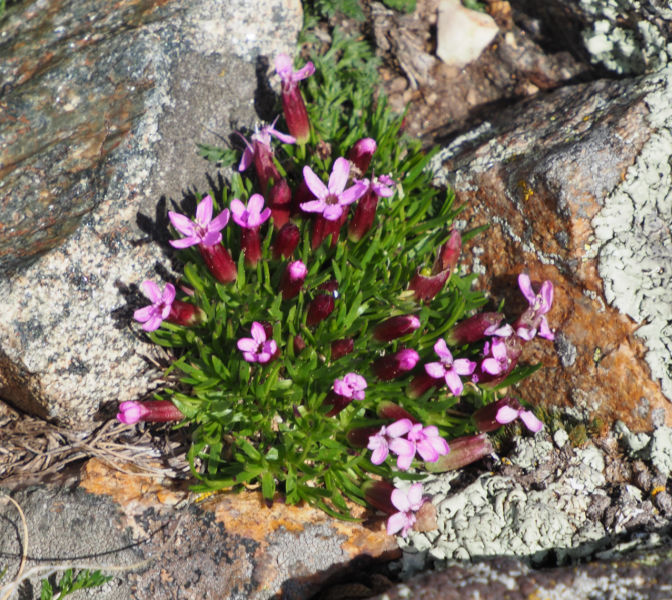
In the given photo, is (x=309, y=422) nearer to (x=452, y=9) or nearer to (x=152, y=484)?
(x=152, y=484)

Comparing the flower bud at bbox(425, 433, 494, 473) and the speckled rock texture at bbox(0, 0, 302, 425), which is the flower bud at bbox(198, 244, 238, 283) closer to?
the speckled rock texture at bbox(0, 0, 302, 425)

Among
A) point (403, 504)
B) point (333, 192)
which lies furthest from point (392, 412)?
point (333, 192)

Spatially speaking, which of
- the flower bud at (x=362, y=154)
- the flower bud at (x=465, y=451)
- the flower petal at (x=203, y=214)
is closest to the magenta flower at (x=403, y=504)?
the flower bud at (x=465, y=451)

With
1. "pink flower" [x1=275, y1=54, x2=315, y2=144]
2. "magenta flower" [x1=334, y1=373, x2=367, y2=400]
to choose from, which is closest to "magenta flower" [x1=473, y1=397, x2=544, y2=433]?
"magenta flower" [x1=334, y1=373, x2=367, y2=400]

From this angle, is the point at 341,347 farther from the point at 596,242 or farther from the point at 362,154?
the point at 596,242

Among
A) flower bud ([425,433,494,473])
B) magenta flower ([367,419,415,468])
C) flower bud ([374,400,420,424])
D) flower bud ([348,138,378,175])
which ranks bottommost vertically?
flower bud ([425,433,494,473])

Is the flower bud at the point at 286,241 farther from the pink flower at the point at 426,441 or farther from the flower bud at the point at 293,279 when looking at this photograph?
the pink flower at the point at 426,441

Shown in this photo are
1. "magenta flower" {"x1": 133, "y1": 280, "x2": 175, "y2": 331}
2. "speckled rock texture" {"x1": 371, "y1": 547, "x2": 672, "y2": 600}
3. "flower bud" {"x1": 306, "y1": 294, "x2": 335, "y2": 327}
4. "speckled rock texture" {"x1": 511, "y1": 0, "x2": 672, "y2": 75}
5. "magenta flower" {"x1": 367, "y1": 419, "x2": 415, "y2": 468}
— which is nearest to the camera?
"speckled rock texture" {"x1": 371, "y1": 547, "x2": 672, "y2": 600}
